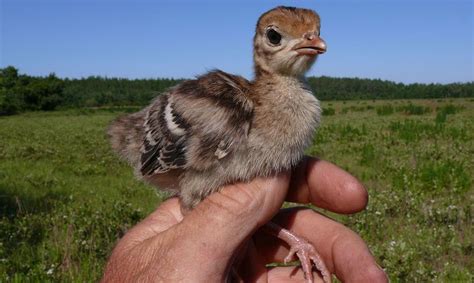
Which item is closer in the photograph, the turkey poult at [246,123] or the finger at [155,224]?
the turkey poult at [246,123]

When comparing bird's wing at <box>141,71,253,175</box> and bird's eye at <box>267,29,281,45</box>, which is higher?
bird's eye at <box>267,29,281,45</box>

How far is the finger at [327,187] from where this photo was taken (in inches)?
145

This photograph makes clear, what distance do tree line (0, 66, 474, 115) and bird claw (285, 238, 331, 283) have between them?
3737 centimetres

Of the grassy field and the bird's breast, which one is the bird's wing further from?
the grassy field

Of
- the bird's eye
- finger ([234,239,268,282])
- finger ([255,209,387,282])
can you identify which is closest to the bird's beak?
the bird's eye

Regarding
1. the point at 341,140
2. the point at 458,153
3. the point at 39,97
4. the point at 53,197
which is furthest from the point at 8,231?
the point at 39,97

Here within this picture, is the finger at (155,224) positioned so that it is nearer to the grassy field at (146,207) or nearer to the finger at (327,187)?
the finger at (327,187)

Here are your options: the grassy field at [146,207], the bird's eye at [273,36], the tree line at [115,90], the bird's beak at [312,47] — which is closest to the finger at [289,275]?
the bird's beak at [312,47]

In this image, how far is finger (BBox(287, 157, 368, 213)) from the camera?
3.68 m

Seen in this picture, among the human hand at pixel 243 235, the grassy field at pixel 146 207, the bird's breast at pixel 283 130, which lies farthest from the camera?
the grassy field at pixel 146 207

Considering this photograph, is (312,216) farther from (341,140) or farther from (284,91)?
(341,140)

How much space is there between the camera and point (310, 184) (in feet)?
12.8

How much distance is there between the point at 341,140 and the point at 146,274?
688 inches

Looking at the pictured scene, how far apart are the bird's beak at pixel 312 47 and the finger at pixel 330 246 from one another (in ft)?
4.19
